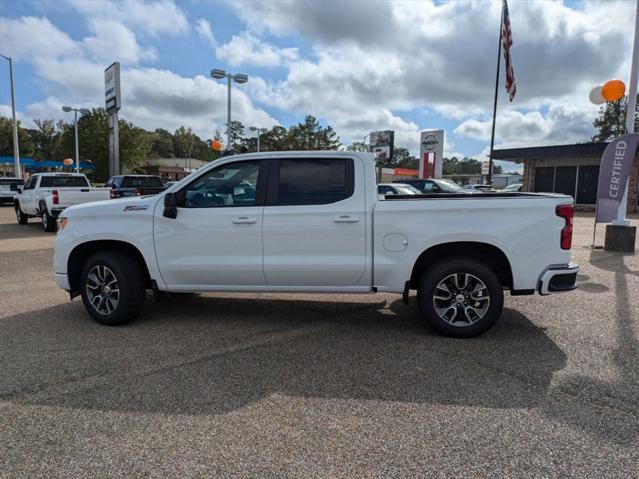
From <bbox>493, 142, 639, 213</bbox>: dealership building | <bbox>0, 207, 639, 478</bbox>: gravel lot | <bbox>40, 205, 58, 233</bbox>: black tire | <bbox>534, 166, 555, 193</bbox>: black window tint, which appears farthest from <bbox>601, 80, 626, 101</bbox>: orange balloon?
<bbox>534, 166, 555, 193</bbox>: black window tint

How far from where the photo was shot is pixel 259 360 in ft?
14.3

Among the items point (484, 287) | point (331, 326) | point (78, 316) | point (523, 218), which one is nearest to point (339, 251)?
point (331, 326)

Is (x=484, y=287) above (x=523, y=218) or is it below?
below

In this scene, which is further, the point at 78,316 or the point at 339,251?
the point at 78,316

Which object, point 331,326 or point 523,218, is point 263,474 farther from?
point 523,218

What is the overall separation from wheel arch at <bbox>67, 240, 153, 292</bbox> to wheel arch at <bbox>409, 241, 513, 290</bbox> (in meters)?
2.95

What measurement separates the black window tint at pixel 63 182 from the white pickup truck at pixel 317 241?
11526 millimetres

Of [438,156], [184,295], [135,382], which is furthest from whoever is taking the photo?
[438,156]

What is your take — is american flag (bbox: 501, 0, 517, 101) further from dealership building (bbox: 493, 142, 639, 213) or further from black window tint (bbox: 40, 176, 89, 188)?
black window tint (bbox: 40, 176, 89, 188)

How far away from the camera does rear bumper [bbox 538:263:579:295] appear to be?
186 inches

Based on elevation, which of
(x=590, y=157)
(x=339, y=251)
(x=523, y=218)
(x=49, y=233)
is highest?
(x=590, y=157)

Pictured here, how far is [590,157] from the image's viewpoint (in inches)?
978

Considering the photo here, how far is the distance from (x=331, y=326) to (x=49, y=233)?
39.0ft

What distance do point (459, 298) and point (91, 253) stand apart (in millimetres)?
4084
